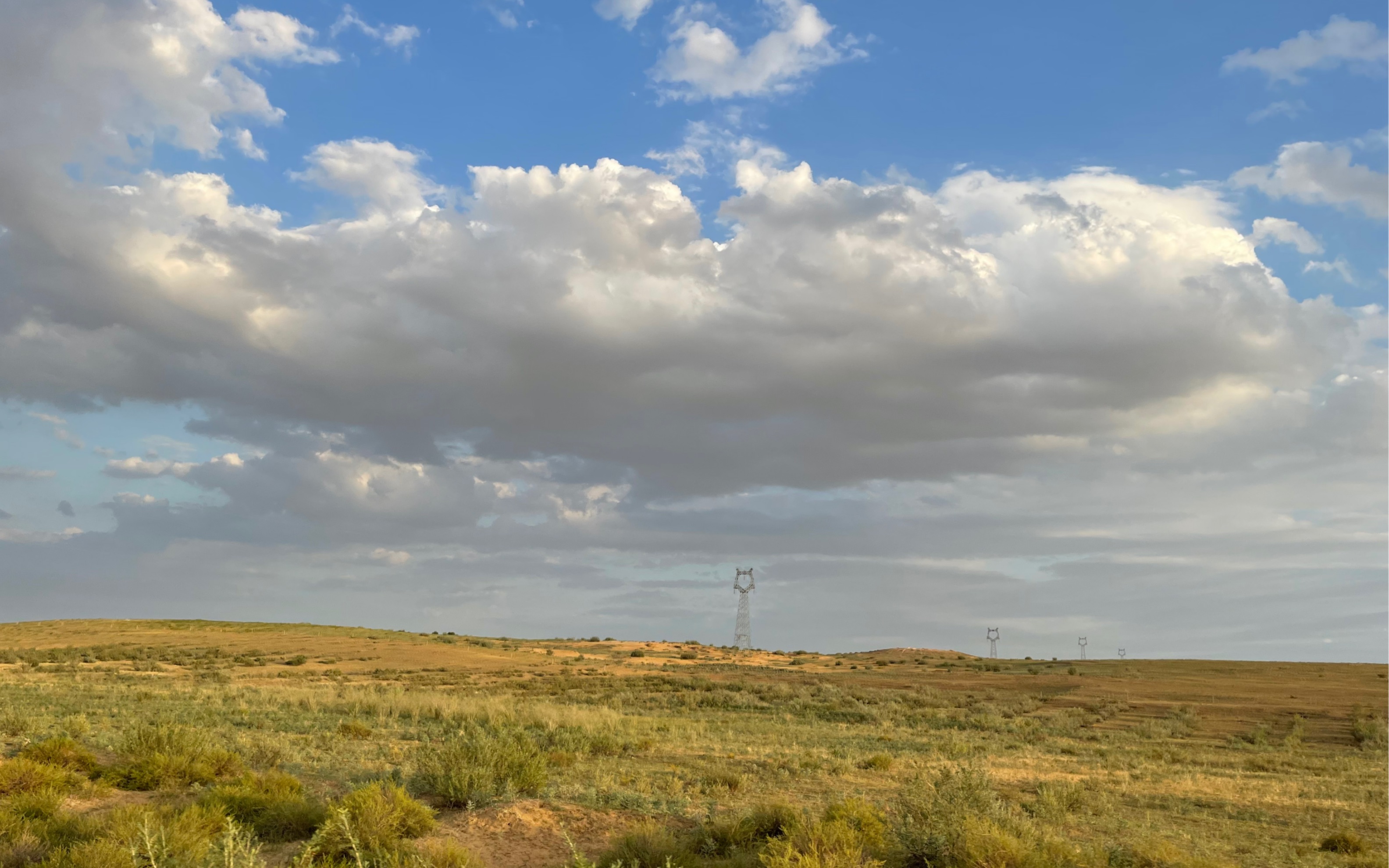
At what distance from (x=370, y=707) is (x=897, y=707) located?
2129cm

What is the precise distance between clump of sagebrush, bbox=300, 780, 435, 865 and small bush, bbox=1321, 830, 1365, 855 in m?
13.7

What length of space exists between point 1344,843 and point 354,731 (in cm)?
2004

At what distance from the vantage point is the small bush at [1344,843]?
13.7 metres

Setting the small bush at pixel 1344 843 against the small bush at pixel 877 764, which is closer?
the small bush at pixel 1344 843

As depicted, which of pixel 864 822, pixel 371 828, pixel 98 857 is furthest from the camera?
pixel 864 822

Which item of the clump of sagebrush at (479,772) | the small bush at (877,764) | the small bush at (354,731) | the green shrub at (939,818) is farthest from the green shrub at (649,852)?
the small bush at (354,731)

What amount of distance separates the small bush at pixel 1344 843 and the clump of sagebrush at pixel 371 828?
538 inches

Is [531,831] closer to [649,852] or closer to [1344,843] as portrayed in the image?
[649,852]

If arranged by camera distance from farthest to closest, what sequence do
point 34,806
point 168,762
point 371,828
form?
point 168,762 < point 34,806 < point 371,828

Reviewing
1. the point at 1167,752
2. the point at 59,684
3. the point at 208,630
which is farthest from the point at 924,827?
the point at 208,630

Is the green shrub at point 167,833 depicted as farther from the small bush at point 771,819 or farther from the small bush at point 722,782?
the small bush at point 722,782

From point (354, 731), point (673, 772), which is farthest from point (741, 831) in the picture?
point (354, 731)

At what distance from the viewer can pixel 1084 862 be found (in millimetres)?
10422

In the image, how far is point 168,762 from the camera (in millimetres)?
13719
